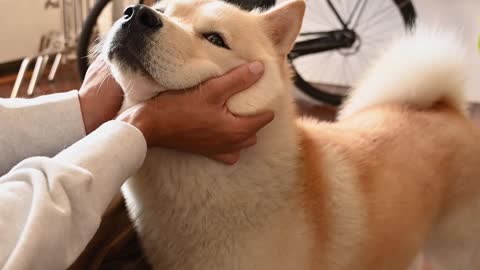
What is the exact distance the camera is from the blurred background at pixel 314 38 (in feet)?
9.07

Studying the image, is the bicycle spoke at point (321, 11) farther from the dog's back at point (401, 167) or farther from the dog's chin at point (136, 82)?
the dog's chin at point (136, 82)

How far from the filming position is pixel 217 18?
0.83 metres

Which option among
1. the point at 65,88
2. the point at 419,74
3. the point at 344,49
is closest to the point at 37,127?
the point at 419,74

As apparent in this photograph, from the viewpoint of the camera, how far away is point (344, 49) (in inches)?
115

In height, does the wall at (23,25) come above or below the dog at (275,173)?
below

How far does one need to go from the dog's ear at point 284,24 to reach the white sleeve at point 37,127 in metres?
0.39

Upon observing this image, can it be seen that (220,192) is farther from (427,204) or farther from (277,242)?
(427,204)

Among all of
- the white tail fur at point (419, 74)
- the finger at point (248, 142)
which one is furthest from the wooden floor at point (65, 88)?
the finger at point (248, 142)

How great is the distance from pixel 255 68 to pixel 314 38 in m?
2.07

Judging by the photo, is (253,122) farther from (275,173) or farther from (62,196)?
(62,196)

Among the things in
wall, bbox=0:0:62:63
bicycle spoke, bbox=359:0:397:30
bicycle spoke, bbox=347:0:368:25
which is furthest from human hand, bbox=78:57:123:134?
wall, bbox=0:0:62:63

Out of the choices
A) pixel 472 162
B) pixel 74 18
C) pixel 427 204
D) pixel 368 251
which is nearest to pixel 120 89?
pixel 368 251

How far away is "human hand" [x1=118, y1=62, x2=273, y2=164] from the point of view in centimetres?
74

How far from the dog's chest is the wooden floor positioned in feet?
6.02
